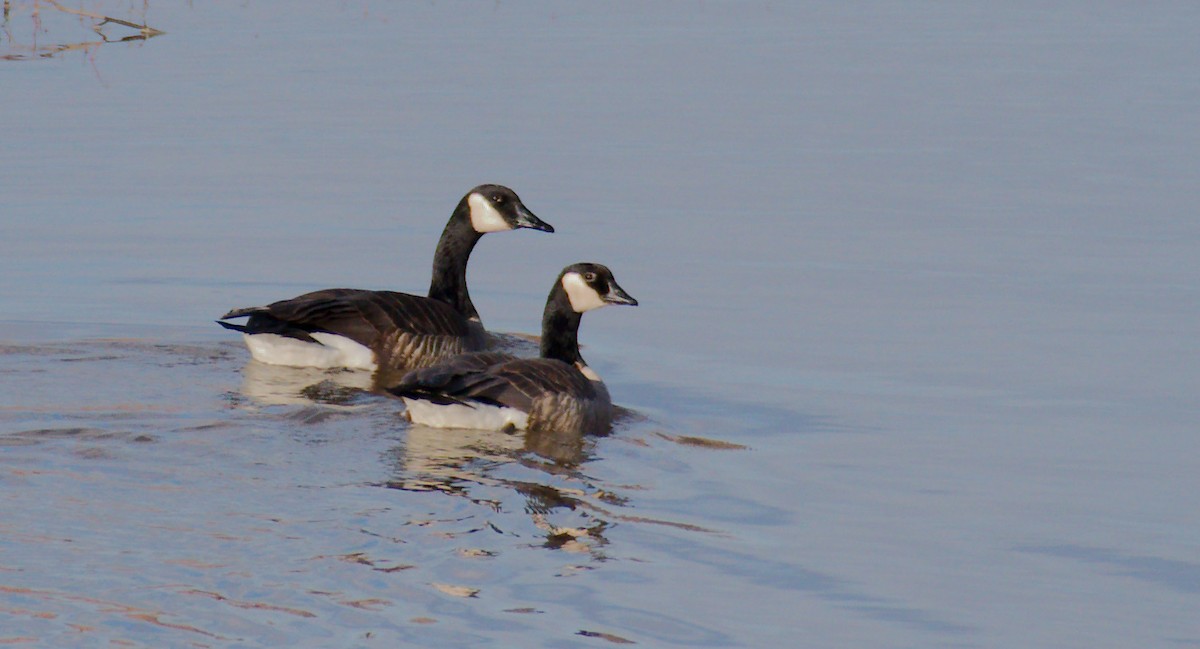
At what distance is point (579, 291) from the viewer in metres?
12.3

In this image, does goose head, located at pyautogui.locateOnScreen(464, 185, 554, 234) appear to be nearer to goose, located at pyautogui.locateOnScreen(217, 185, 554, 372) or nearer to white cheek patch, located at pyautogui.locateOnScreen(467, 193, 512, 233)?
white cheek patch, located at pyautogui.locateOnScreen(467, 193, 512, 233)

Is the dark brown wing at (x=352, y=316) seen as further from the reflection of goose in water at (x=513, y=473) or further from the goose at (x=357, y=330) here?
the reflection of goose in water at (x=513, y=473)

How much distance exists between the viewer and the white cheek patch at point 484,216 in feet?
47.6

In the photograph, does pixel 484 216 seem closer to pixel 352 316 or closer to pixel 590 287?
pixel 352 316

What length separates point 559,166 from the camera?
66.1 feet

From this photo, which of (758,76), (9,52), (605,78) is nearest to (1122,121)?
(758,76)

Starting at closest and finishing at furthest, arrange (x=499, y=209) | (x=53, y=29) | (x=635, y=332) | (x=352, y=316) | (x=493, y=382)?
(x=493, y=382)
(x=352, y=316)
(x=499, y=209)
(x=635, y=332)
(x=53, y=29)

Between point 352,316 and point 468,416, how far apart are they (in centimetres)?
222

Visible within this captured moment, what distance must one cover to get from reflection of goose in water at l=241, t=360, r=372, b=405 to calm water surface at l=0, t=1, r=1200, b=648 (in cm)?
7

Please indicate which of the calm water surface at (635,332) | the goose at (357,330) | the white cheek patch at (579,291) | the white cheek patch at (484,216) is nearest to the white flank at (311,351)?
the goose at (357,330)

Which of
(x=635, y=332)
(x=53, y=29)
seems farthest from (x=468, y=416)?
(x=53, y=29)

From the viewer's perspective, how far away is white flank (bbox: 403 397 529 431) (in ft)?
36.5

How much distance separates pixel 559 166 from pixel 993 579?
12.3 metres

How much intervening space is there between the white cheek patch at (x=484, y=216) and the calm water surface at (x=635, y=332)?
90 centimetres
